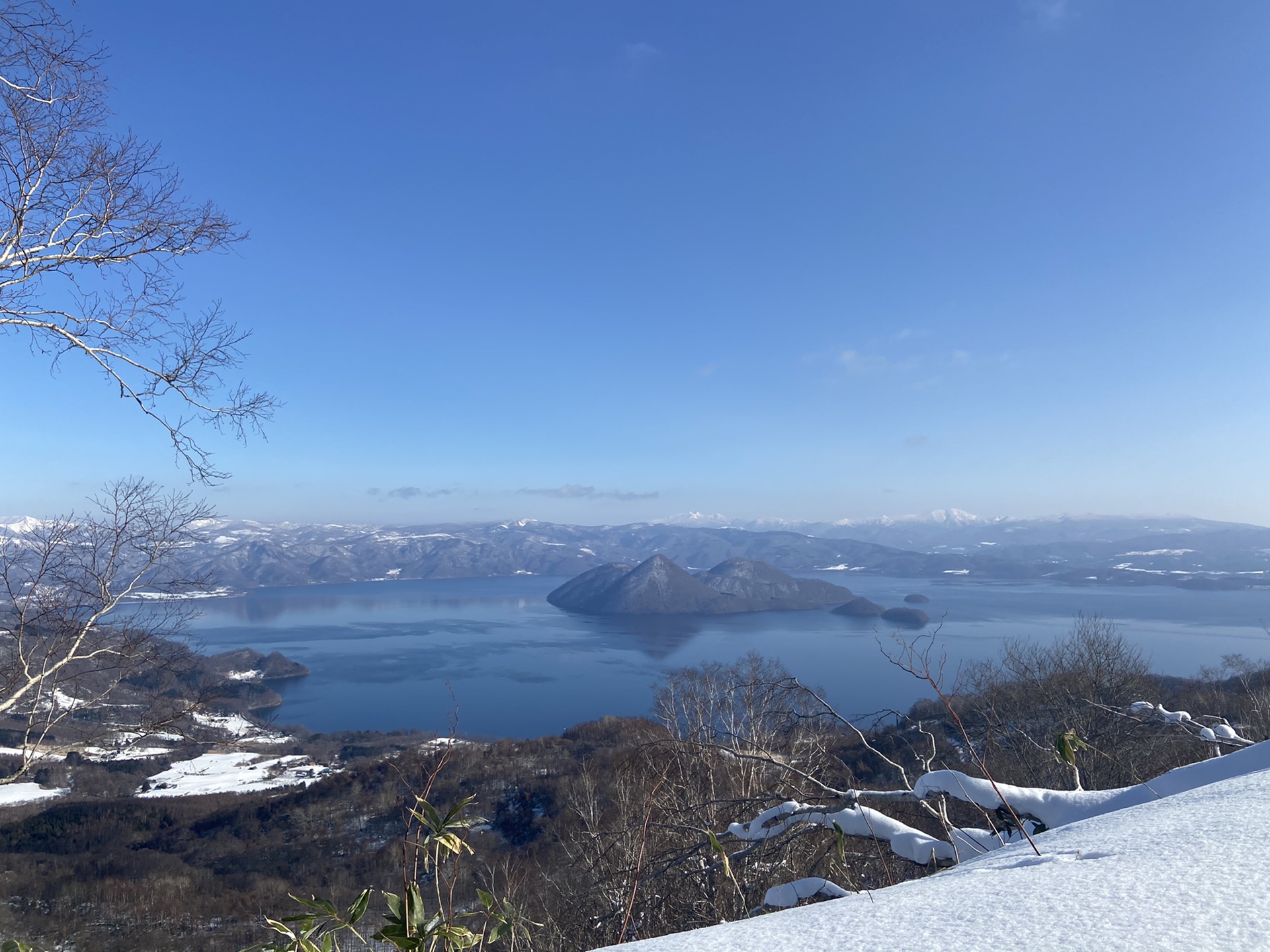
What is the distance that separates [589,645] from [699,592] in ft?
77.8

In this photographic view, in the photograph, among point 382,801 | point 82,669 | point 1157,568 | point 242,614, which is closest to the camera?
point 82,669

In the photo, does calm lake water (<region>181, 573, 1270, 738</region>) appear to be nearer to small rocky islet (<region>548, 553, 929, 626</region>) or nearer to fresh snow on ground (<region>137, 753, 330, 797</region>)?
small rocky islet (<region>548, 553, 929, 626</region>)

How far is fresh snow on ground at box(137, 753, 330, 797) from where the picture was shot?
935 inches

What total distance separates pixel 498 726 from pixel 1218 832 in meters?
31.8

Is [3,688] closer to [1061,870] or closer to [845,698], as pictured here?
[1061,870]

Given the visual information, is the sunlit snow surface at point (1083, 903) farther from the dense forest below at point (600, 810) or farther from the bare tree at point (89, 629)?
the bare tree at point (89, 629)

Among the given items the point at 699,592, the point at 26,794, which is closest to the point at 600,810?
the point at 26,794

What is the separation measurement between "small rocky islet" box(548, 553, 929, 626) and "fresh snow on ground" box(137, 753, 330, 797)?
4116cm

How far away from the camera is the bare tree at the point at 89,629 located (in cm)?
284

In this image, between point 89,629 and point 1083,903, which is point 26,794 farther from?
point 1083,903

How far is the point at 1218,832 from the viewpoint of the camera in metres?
1.10

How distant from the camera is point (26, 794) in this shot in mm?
23250

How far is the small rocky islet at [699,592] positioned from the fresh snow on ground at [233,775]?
41159mm

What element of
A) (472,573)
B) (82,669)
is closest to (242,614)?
(472,573)
